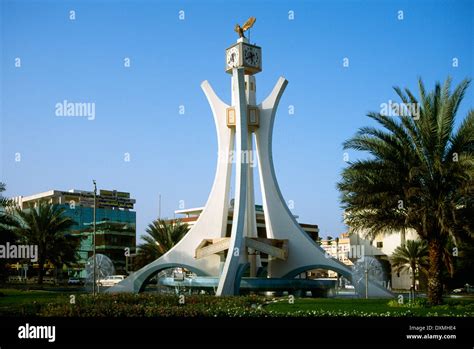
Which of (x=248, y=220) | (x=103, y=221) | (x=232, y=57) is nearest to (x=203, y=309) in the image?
(x=248, y=220)

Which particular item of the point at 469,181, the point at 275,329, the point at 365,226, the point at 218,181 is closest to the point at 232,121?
the point at 218,181

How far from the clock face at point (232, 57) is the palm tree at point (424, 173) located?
14390 mm

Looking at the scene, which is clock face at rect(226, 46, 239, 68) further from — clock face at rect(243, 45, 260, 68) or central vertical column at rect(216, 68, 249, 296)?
central vertical column at rect(216, 68, 249, 296)

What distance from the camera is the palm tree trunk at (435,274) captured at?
17938mm

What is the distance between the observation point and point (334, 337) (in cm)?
1150

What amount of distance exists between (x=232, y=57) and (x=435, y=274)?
1776 centimetres

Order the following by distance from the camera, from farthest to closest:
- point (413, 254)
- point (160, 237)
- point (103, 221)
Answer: point (103, 221), point (160, 237), point (413, 254)

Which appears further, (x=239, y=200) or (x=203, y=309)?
(x=239, y=200)

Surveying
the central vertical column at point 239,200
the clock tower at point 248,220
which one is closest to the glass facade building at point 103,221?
the clock tower at point 248,220

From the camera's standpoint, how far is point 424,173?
700 inches

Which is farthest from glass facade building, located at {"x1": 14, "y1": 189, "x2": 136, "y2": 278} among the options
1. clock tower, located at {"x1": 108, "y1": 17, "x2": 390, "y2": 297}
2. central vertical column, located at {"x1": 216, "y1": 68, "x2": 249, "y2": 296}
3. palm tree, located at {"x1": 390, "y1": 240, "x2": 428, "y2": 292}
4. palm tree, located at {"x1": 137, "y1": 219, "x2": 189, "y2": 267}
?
central vertical column, located at {"x1": 216, "y1": 68, "x2": 249, "y2": 296}

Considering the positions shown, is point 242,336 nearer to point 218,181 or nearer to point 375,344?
point 375,344

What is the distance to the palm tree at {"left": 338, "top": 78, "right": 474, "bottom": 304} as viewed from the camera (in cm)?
1756

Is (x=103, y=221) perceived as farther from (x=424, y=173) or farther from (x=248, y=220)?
(x=424, y=173)
